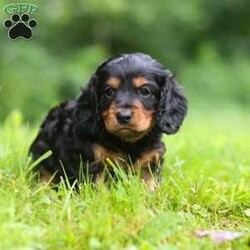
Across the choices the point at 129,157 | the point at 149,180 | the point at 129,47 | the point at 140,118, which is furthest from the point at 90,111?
the point at 129,47

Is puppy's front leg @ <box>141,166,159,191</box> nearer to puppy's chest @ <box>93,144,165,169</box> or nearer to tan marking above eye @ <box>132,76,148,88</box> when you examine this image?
puppy's chest @ <box>93,144,165,169</box>

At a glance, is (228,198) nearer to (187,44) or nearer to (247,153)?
(247,153)

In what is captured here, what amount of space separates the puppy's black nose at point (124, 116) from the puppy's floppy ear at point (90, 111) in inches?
17.5

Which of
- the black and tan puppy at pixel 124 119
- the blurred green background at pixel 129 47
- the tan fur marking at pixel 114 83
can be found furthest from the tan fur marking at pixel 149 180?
the blurred green background at pixel 129 47

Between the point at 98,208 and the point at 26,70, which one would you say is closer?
the point at 98,208

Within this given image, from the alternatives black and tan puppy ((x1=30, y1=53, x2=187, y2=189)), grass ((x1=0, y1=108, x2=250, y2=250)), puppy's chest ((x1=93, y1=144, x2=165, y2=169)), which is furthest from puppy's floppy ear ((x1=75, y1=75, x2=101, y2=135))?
grass ((x1=0, y1=108, x2=250, y2=250))

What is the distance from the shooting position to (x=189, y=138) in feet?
25.3

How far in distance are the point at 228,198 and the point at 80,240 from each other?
56.0 inches

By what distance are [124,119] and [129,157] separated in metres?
0.52

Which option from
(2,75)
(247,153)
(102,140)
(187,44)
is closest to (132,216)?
(102,140)

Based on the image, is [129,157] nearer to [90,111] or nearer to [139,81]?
[90,111]

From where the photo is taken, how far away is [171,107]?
222 inches

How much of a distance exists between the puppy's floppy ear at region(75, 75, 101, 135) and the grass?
0.51 m

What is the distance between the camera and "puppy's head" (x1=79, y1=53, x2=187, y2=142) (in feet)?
17.0
